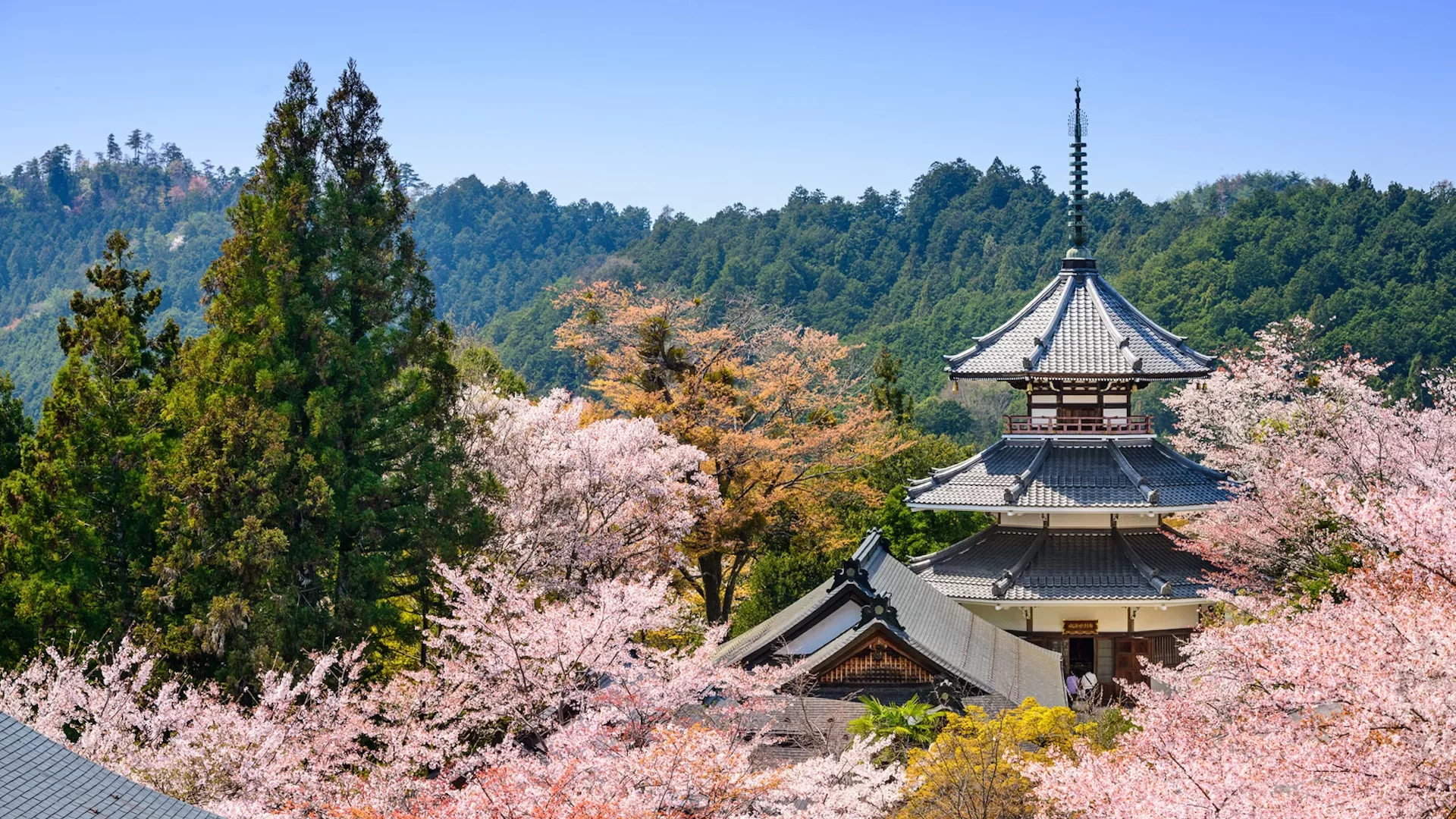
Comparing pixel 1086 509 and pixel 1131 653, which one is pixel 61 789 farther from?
pixel 1131 653

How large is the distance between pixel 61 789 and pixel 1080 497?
53.1ft

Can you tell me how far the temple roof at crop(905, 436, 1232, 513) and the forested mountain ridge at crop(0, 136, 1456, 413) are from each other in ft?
95.2

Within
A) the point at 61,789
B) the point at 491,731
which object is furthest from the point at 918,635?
the point at 61,789

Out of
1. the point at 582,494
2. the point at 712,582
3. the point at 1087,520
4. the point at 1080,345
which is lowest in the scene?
the point at 712,582

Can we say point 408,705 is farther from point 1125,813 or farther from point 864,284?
point 864,284

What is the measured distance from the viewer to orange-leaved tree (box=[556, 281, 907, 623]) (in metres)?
27.8

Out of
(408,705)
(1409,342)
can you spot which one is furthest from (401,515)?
(1409,342)

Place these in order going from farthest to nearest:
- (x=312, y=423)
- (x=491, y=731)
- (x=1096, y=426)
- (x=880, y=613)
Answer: (x=1096, y=426)
(x=312, y=423)
(x=880, y=613)
(x=491, y=731)

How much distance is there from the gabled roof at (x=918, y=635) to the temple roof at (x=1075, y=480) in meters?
1.83

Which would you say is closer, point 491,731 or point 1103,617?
point 491,731

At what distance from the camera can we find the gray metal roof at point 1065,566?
2127 centimetres

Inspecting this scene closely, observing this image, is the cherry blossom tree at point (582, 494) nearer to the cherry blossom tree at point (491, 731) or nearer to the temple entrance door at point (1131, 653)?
the cherry blossom tree at point (491, 731)

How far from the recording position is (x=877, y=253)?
259ft

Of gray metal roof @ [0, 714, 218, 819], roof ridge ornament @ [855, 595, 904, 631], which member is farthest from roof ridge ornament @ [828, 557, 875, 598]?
gray metal roof @ [0, 714, 218, 819]
